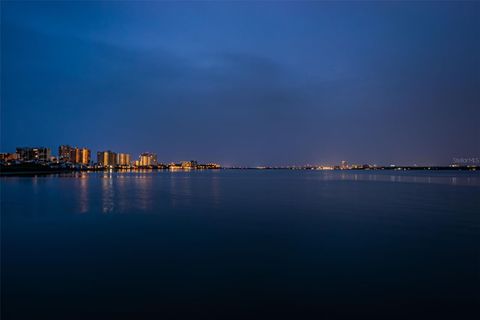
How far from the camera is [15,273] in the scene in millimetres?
10648

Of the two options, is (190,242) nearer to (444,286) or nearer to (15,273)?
(15,273)

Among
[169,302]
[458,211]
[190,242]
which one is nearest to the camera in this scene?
[169,302]

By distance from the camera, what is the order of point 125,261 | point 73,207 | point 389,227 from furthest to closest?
1. point 73,207
2. point 389,227
3. point 125,261

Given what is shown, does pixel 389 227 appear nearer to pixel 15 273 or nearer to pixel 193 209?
pixel 193 209

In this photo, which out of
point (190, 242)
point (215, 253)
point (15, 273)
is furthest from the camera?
point (190, 242)

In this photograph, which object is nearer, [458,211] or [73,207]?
[458,211]

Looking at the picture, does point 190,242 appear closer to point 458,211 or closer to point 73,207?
point 73,207

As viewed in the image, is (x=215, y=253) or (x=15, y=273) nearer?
(x=15, y=273)

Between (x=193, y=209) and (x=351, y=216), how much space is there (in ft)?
41.7

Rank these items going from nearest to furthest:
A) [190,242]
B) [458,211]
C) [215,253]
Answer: [215,253] → [190,242] → [458,211]

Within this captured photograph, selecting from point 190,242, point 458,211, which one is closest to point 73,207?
point 190,242

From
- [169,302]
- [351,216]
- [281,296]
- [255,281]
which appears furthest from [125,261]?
[351,216]

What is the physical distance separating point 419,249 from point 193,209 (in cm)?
1783

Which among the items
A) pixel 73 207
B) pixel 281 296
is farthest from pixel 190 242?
pixel 73 207
